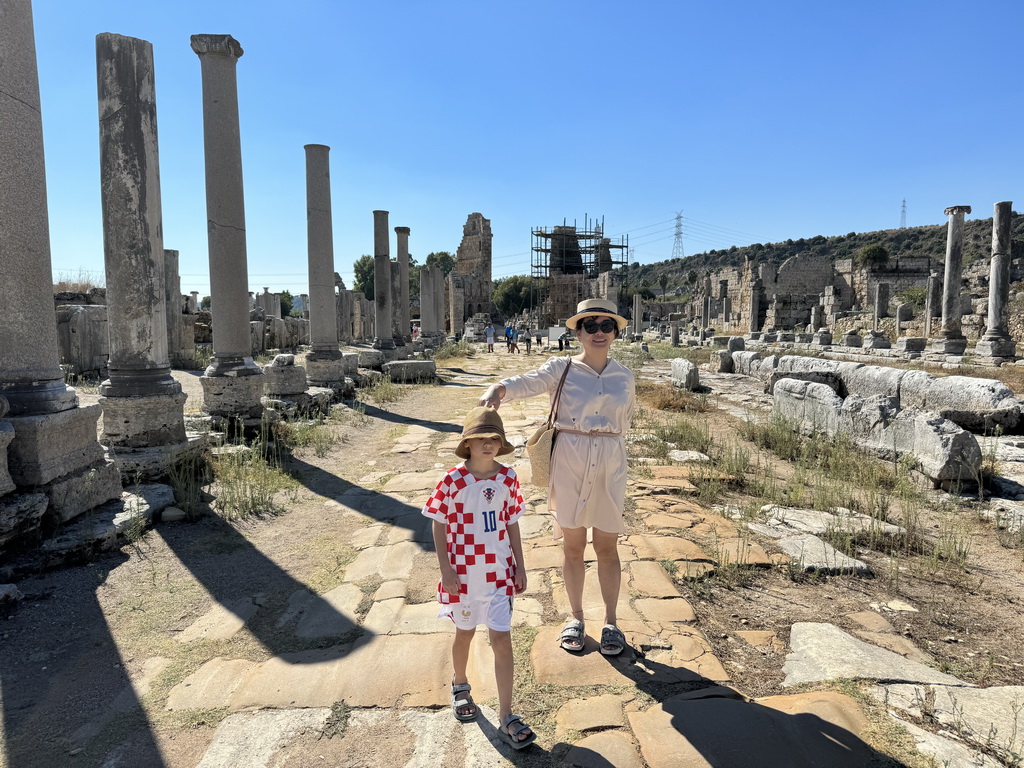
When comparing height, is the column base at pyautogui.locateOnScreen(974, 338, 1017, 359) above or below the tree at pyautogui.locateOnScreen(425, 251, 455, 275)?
below

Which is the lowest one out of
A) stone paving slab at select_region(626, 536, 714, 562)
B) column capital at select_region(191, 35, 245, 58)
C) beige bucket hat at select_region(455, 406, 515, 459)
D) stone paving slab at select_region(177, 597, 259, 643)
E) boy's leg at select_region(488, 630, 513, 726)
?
stone paving slab at select_region(177, 597, 259, 643)

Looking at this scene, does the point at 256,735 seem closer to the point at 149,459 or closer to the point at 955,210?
the point at 149,459

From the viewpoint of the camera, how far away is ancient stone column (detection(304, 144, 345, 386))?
1129 cm

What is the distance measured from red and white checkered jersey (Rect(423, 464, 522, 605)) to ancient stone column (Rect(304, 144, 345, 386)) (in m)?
9.62

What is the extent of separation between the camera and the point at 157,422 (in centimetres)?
554

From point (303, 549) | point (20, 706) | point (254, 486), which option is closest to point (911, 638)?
point (303, 549)

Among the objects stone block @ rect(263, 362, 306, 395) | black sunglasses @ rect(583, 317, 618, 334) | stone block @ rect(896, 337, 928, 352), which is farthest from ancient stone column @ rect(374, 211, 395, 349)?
stone block @ rect(896, 337, 928, 352)

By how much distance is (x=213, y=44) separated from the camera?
7391 millimetres

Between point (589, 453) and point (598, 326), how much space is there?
60 cm

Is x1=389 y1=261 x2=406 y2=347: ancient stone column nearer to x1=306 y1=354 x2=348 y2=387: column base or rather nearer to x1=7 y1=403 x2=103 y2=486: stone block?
x1=306 y1=354 x2=348 y2=387: column base

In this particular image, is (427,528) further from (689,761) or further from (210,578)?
(689,761)

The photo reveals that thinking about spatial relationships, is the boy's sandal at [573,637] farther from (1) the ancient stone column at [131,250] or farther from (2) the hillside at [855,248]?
(2) the hillside at [855,248]

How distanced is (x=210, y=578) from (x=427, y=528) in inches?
60.3

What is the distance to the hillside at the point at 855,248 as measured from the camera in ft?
149
